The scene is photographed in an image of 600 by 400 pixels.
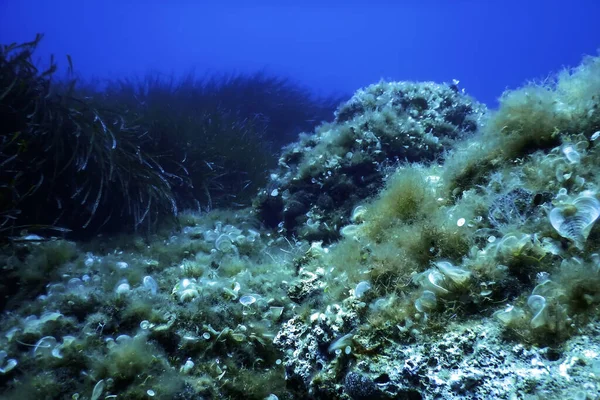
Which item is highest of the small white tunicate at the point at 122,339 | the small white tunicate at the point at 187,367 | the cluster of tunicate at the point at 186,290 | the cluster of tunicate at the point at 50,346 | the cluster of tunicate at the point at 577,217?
the cluster of tunicate at the point at 577,217

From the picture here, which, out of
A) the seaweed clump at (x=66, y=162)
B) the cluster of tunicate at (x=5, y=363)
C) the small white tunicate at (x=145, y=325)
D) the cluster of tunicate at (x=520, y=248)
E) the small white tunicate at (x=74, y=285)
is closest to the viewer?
the cluster of tunicate at (x=520, y=248)

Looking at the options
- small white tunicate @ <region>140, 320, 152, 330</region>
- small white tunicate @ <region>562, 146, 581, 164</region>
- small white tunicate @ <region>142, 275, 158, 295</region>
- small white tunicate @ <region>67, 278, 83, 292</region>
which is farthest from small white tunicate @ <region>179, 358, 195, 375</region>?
small white tunicate @ <region>562, 146, 581, 164</region>

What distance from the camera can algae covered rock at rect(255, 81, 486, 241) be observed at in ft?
16.2

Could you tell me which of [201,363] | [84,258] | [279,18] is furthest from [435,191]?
[279,18]

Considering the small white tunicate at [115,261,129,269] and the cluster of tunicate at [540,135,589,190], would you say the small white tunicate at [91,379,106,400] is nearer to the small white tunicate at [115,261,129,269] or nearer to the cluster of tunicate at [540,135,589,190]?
the small white tunicate at [115,261,129,269]

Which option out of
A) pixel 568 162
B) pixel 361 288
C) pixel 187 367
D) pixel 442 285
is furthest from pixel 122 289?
pixel 568 162

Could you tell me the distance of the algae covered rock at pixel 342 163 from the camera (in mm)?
4941

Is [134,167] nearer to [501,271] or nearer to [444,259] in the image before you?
[444,259]

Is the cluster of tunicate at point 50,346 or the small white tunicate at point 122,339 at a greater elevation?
the small white tunicate at point 122,339

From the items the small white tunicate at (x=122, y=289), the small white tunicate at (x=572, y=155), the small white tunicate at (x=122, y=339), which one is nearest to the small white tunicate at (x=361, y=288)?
the small white tunicate at (x=572, y=155)

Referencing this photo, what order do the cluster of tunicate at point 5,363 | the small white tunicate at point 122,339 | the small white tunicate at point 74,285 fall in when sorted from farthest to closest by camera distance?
the small white tunicate at point 74,285, the small white tunicate at point 122,339, the cluster of tunicate at point 5,363

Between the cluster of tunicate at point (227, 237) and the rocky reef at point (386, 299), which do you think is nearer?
the rocky reef at point (386, 299)

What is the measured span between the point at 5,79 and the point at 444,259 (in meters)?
6.22

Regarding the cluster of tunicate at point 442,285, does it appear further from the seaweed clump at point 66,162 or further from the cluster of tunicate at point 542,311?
the seaweed clump at point 66,162
